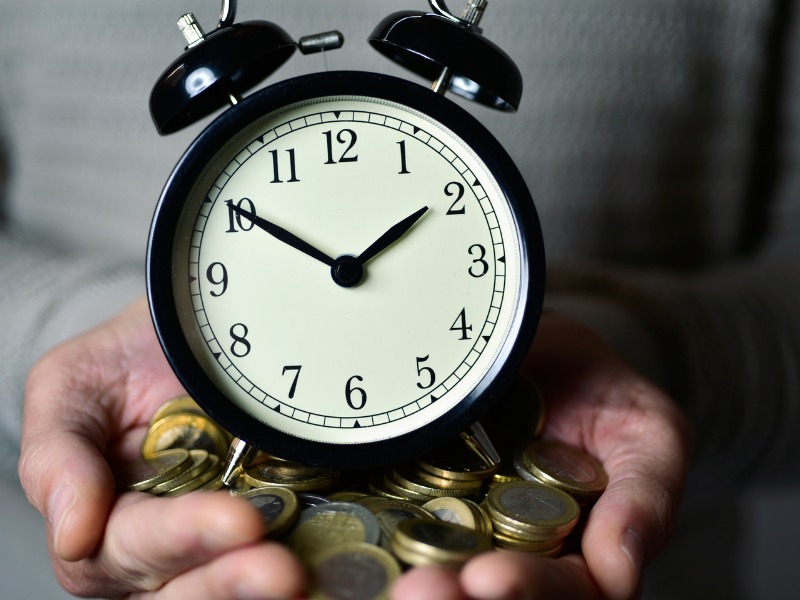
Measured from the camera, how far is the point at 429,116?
3.19 feet

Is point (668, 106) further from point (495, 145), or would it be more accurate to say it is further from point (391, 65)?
point (495, 145)

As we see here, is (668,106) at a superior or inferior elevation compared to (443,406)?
superior

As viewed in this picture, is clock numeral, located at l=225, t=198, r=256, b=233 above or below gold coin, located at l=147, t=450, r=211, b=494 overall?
above

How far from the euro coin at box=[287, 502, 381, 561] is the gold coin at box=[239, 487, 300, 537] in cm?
2

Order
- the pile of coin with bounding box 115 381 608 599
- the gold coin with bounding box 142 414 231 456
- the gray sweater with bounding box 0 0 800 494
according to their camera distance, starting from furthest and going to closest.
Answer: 1. the gray sweater with bounding box 0 0 800 494
2. the gold coin with bounding box 142 414 231 456
3. the pile of coin with bounding box 115 381 608 599

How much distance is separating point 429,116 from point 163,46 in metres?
1.40

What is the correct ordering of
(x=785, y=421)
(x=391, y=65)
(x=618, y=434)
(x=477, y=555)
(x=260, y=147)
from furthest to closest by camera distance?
(x=391, y=65), (x=785, y=421), (x=618, y=434), (x=260, y=147), (x=477, y=555)

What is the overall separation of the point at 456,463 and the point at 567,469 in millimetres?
206

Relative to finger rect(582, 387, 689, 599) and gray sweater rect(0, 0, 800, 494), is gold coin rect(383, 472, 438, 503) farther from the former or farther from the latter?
gray sweater rect(0, 0, 800, 494)

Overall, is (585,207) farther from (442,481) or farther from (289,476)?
(289,476)

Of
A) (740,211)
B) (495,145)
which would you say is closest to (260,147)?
(495,145)

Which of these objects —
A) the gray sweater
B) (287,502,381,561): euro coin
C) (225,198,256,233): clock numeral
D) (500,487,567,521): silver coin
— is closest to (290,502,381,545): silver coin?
(287,502,381,561): euro coin

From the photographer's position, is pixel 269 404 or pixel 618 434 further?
pixel 618 434

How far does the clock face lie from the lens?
969mm
